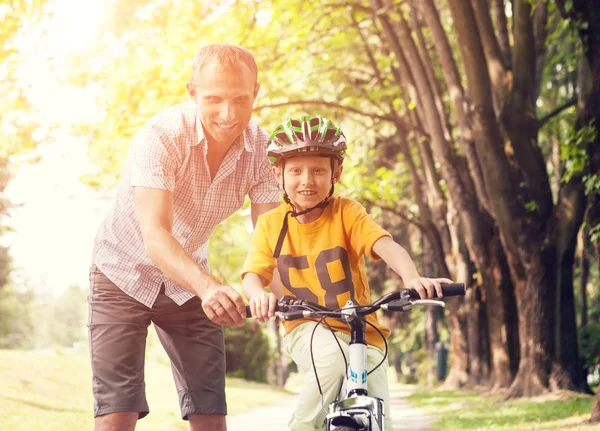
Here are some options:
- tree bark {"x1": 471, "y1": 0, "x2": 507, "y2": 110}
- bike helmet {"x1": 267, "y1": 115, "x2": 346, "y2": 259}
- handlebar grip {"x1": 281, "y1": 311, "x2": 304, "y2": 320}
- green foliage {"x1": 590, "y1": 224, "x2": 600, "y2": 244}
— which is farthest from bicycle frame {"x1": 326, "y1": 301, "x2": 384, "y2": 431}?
Result: tree bark {"x1": 471, "y1": 0, "x2": 507, "y2": 110}

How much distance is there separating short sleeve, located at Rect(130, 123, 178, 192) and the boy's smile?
581mm

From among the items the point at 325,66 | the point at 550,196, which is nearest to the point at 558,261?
the point at 550,196

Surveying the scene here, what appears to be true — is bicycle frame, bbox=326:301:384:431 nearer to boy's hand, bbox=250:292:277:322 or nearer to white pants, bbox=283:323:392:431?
white pants, bbox=283:323:392:431

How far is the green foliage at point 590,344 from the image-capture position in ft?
67.0

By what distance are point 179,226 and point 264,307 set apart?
1.39 m

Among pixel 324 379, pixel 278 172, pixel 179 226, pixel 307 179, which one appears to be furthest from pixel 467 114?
pixel 324 379

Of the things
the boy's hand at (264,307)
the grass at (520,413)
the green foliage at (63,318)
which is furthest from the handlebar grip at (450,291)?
the green foliage at (63,318)

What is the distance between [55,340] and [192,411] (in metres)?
133

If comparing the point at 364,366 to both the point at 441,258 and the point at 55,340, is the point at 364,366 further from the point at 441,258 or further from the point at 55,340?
the point at 55,340

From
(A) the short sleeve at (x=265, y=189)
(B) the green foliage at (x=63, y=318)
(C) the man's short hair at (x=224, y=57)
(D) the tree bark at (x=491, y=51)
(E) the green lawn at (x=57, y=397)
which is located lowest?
(E) the green lawn at (x=57, y=397)

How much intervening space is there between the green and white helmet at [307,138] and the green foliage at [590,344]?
17.4 m

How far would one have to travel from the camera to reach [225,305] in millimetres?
3641

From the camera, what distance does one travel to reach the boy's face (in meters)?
4.11

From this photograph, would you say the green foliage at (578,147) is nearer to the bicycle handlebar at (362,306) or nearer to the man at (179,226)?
the man at (179,226)
